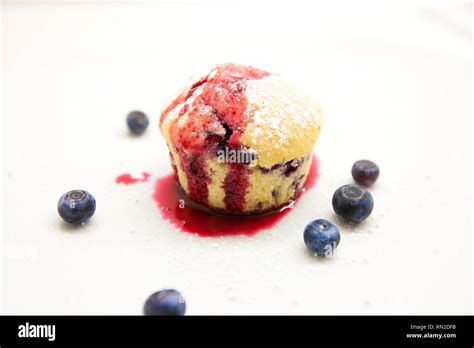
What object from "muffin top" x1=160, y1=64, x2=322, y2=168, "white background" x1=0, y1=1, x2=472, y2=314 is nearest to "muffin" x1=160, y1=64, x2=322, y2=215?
"muffin top" x1=160, y1=64, x2=322, y2=168

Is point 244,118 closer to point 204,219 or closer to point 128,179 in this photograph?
point 204,219

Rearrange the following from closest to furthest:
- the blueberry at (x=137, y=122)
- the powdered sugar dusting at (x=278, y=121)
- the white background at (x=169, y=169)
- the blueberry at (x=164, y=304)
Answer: the blueberry at (x=164, y=304)
the white background at (x=169, y=169)
the powdered sugar dusting at (x=278, y=121)
the blueberry at (x=137, y=122)

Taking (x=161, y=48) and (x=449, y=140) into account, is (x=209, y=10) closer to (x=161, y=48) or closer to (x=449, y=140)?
(x=161, y=48)

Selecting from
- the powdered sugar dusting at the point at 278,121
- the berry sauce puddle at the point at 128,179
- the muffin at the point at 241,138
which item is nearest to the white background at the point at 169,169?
the berry sauce puddle at the point at 128,179

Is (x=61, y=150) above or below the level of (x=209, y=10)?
below

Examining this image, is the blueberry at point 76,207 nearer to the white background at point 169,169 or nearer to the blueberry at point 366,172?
the white background at point 169,169
